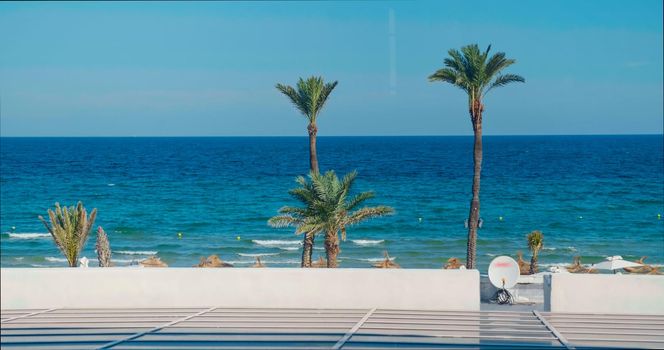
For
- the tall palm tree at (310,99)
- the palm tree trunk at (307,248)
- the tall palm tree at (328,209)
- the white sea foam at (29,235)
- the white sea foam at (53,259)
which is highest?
the tall palm tree at (310,99)

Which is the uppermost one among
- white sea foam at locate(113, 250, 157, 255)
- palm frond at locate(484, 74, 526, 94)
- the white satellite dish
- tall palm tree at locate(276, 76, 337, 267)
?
palm frond at locate(484, 74, 526, 94)

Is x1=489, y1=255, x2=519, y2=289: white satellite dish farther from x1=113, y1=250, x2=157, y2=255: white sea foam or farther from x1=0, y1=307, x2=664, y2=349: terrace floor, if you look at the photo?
x1=113, y1=250, x2=157, y2=255: white sea foam

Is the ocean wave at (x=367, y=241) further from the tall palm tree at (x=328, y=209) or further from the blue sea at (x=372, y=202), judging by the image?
the tall palm tree at (x=328, y=209)

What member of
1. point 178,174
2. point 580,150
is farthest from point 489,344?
point 580,150

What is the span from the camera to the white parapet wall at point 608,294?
13188 mm

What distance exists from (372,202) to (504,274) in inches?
2056

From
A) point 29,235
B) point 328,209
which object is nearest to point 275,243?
point 29,235

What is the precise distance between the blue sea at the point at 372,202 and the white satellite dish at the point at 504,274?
22559 millimetres

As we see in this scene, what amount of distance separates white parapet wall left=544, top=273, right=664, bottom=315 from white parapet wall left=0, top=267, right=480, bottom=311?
1205mm

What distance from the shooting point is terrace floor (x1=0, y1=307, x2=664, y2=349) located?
9789 millimetres

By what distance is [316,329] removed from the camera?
10938mm

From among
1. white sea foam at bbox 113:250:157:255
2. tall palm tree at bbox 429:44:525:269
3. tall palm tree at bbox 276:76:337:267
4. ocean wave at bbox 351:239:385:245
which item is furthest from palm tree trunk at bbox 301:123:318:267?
ocean wave at bbox 351:239:385:245

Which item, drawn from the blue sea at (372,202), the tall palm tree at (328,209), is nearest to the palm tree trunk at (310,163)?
the tall palm tree at (328,209)

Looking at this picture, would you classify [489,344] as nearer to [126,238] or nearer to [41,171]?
[126,238]
